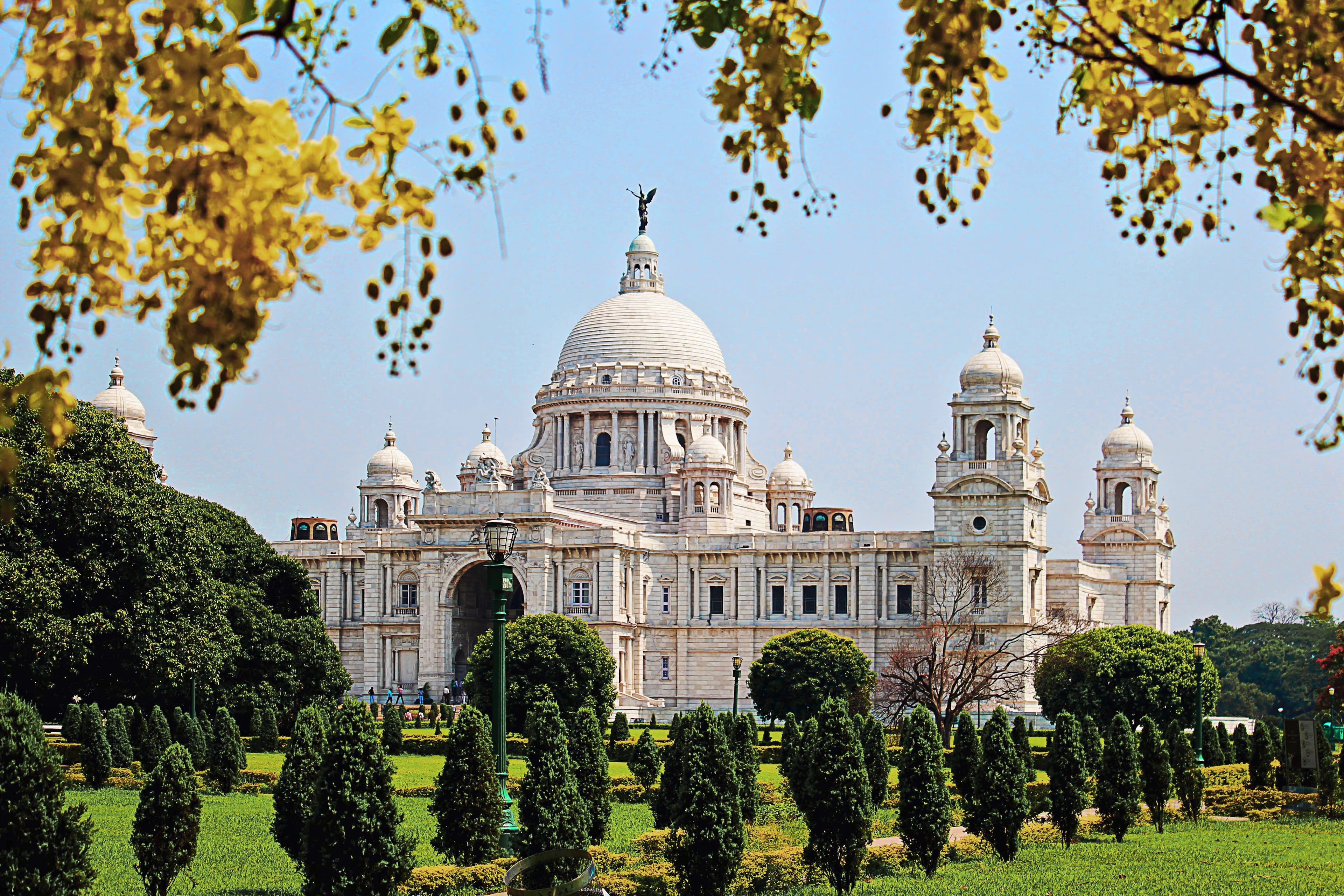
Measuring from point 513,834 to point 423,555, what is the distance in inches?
2223

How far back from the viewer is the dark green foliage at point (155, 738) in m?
38.1

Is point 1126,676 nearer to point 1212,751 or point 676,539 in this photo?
point 1212,751

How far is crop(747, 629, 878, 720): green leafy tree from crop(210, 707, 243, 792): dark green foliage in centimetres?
2854

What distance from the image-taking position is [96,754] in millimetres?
36719

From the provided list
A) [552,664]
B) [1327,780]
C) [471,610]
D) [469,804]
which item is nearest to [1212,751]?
[1327,780]

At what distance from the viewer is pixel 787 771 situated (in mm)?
33219

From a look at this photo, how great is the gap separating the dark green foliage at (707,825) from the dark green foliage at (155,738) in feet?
63.1

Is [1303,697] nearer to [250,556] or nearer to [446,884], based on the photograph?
[250,556]

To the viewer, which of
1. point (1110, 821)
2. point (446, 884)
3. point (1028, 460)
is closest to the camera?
point (446, 884)

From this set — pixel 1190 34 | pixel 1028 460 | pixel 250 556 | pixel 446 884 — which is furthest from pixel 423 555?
pixel 1190 34

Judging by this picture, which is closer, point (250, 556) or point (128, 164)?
point (128, 164)

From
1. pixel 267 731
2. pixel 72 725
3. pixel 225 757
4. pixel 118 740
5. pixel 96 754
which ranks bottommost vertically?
pixel 267 731

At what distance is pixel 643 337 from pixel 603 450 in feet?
21.5

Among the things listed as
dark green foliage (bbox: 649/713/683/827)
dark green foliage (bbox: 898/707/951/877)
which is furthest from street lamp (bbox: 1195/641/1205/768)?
dark green foliage (bbox: 898/707/951/877)
